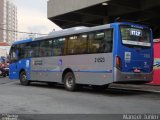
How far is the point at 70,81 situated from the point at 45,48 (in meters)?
3.31

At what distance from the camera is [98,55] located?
55.7 ft

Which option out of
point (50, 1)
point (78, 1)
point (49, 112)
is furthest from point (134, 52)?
point (50, 1)

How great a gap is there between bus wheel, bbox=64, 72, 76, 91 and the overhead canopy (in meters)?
6.99

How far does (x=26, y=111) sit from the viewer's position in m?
11.7

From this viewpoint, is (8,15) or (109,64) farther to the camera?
(8,15)

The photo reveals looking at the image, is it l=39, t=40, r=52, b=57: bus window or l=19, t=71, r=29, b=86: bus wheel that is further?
l=19, t=71, r=29, b=86: bus wheel

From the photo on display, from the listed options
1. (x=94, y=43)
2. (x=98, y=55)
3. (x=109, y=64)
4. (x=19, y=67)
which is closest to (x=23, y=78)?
(x=19, y=67)

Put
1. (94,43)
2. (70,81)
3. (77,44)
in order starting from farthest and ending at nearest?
(70,81) → (77,44) → (94,43)

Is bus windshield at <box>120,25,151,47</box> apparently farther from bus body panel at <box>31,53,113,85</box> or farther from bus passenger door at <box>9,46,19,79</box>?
bus passenger door at <box>9,46,19,79</box>

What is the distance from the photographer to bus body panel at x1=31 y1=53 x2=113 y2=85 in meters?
16.5

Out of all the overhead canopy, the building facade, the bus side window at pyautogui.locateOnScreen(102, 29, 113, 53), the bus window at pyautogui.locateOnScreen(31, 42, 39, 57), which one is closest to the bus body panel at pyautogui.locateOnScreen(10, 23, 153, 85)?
the bus side window at pyautogui.locateOnScreen(102, 29, 113, 53)

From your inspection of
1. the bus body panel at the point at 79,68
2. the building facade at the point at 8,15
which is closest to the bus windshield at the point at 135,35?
the bus body panel at the point at 79,68

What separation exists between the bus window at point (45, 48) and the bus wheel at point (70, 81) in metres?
2.21

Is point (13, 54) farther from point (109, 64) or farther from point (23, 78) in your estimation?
point (109, 64)
